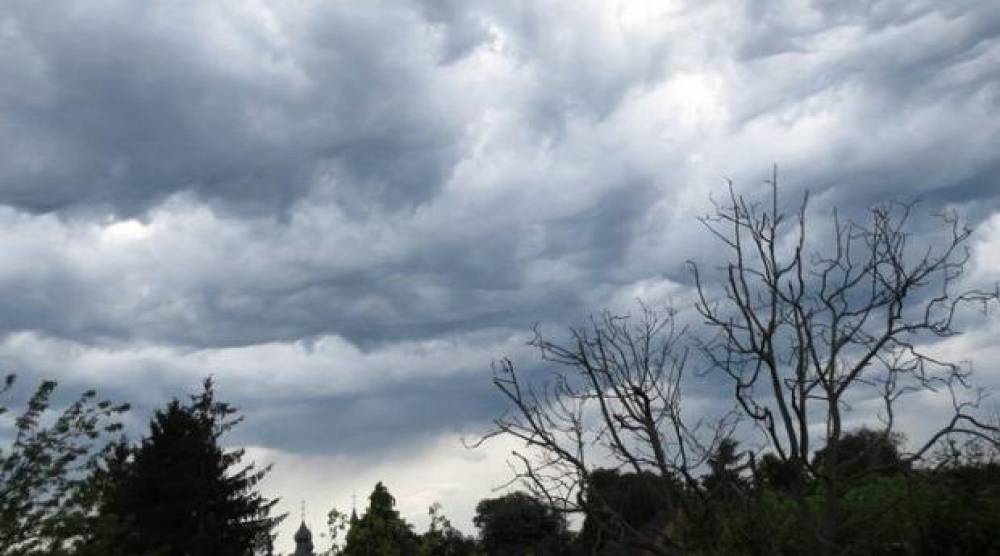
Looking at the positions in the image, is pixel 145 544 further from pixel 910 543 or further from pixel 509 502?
pixel 910 543

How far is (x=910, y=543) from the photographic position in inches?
422

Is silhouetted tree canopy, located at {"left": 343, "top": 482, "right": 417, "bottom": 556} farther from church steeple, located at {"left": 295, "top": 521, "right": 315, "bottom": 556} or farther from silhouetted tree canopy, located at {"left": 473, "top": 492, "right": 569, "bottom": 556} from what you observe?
church steeple, located at {"left": 295, "top": 521, "right": 315, "bottom": 556}

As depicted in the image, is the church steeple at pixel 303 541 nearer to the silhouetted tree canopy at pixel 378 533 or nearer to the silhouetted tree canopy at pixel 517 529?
the silhouetted tree canopy at pixel 517 529

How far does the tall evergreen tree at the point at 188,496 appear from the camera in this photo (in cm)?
3522

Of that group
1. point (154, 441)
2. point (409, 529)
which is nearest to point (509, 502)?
point (154, 441)

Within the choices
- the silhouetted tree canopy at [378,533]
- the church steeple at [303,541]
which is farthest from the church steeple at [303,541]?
the silhouetted tree canopy at [378,533]

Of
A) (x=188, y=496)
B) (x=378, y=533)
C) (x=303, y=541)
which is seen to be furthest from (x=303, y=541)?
(x=378, y=533)

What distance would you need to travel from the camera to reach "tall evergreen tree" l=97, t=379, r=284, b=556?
3522cm

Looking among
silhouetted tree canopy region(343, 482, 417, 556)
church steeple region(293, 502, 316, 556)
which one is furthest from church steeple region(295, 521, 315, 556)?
silhouetted tree canopy region(343, 482, 417, 556)

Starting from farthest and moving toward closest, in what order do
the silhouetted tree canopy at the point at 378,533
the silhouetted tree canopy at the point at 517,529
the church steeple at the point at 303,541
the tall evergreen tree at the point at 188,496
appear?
the church steeple at the point at 303,541 < the silhouetted tree canopy at the point at 517,529 < the tall evergreen tree at the point at 188,496 < the silhouetted tree canopy at the point at 378,533

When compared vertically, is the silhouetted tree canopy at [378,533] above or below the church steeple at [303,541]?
below

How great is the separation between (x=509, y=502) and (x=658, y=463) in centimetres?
4386

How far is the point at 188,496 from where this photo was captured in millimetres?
36312

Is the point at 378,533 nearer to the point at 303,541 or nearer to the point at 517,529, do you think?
the point at 517,529
